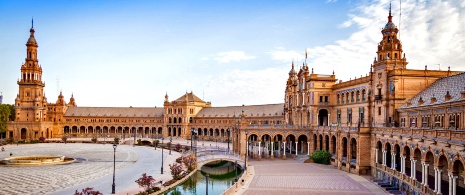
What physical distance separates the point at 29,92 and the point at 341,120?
308 feet

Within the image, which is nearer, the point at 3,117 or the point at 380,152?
the point at 380,152

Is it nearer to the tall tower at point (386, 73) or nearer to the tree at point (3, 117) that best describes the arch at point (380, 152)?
the tall tower at point (386, 73)

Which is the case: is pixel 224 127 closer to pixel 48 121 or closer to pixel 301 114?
pixel 301 114

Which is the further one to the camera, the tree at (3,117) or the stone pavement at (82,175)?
the tree at (3,117)

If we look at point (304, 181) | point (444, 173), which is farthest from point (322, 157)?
point (444, 173)

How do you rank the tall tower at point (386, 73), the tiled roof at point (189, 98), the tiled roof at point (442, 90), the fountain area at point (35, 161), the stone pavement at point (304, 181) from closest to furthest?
the stone pavement at point (304, 181) < the tiled roof at point (442, 90) < the tall tower at point (386, 73) < the fountain area at point (35, 161) < the tiled roof at point (189, 98)

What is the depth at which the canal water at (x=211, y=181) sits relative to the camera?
48094 mm

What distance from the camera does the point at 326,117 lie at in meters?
77.6

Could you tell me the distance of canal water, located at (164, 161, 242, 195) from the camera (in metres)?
48.1

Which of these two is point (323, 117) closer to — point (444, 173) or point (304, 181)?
point (304, 181)

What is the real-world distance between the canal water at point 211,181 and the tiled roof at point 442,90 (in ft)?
86.2

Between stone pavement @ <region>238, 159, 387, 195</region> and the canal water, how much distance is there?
430 cm

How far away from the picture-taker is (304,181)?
156 feet

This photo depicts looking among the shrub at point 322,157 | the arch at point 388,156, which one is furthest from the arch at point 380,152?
the shrub at point 322,157
